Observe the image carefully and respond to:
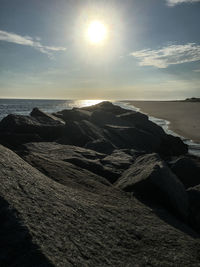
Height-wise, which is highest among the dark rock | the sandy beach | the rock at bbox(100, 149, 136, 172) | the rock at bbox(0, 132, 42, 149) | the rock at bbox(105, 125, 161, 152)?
the rock at bbox(0, 132, 42, 149)

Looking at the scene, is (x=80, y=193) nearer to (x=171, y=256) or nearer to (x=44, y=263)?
(x=171, y=256)

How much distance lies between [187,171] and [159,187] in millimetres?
2497

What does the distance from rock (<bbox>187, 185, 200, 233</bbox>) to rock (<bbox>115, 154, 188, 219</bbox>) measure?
0.12 m

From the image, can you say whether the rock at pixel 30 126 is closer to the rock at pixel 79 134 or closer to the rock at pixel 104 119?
the rock at pixel 79 134

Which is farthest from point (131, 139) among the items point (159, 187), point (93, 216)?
point (93, 216)

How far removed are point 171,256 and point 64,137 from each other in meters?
8.49

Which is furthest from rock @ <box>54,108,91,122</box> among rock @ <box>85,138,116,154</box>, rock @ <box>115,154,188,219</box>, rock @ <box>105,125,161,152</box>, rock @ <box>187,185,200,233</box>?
rock @ <box>187,185,200,233</box>

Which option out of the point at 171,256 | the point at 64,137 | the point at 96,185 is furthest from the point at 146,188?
the point at 64,137

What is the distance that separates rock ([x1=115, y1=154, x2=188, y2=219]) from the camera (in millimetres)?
4273

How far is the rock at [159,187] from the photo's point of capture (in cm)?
427

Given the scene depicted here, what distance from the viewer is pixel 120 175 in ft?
18.8

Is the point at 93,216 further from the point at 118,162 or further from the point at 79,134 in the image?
the point at 79,134

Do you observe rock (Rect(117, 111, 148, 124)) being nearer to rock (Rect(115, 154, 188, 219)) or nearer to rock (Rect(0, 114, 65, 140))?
rock (Rect(0, 114, 65, 140))

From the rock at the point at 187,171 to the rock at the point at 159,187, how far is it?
1595 mm
